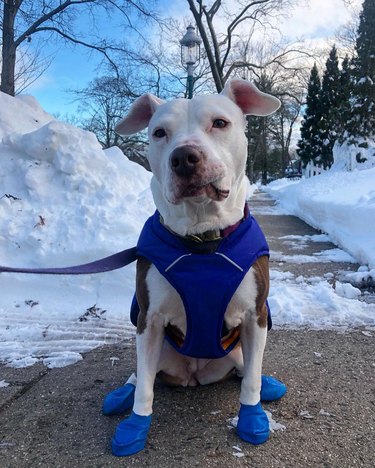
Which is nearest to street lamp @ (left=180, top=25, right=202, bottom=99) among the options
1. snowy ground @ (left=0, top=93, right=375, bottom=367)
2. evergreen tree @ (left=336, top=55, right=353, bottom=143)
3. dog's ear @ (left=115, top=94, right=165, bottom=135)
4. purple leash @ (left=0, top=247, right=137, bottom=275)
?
snowy ground @ (left=0, top=93, right=375, bottom=367)

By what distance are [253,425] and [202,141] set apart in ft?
4.24

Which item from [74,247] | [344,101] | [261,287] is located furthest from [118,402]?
[344,101]

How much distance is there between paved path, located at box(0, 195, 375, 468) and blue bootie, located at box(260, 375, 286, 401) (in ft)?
0.15

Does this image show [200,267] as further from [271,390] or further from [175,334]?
[271,390]

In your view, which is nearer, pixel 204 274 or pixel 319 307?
pixel 204 274

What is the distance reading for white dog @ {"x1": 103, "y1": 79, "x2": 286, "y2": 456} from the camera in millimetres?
1959

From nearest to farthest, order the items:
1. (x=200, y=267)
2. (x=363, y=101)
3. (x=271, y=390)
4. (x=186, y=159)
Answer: (x=186, y=159) < (x=200, y=267) < (x=271, y=390) < (x=363, y=101)

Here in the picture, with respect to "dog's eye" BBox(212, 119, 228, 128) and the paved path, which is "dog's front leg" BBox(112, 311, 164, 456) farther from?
"dog's eye" BBox(212, 119, 228, 128)

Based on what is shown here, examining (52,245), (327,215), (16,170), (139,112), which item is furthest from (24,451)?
(327,215)

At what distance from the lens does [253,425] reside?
1.98 metres

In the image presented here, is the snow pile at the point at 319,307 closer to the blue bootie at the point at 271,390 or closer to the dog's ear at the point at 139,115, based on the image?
the blue bootie at the point at 271,390

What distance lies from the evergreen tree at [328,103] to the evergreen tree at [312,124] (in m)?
0.48

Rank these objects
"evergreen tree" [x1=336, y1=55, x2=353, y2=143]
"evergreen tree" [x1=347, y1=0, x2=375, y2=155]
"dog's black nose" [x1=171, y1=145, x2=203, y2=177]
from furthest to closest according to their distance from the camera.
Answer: "evergreen tree" [x1=336, y1=55, x2=353, y2=143]
"evergreen tree" [x1=347, y1=0, x2=375, y2=155]
"dog's black nose" [x1=171, y1=145, x2=203, y2=177]

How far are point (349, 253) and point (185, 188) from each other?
498cm
